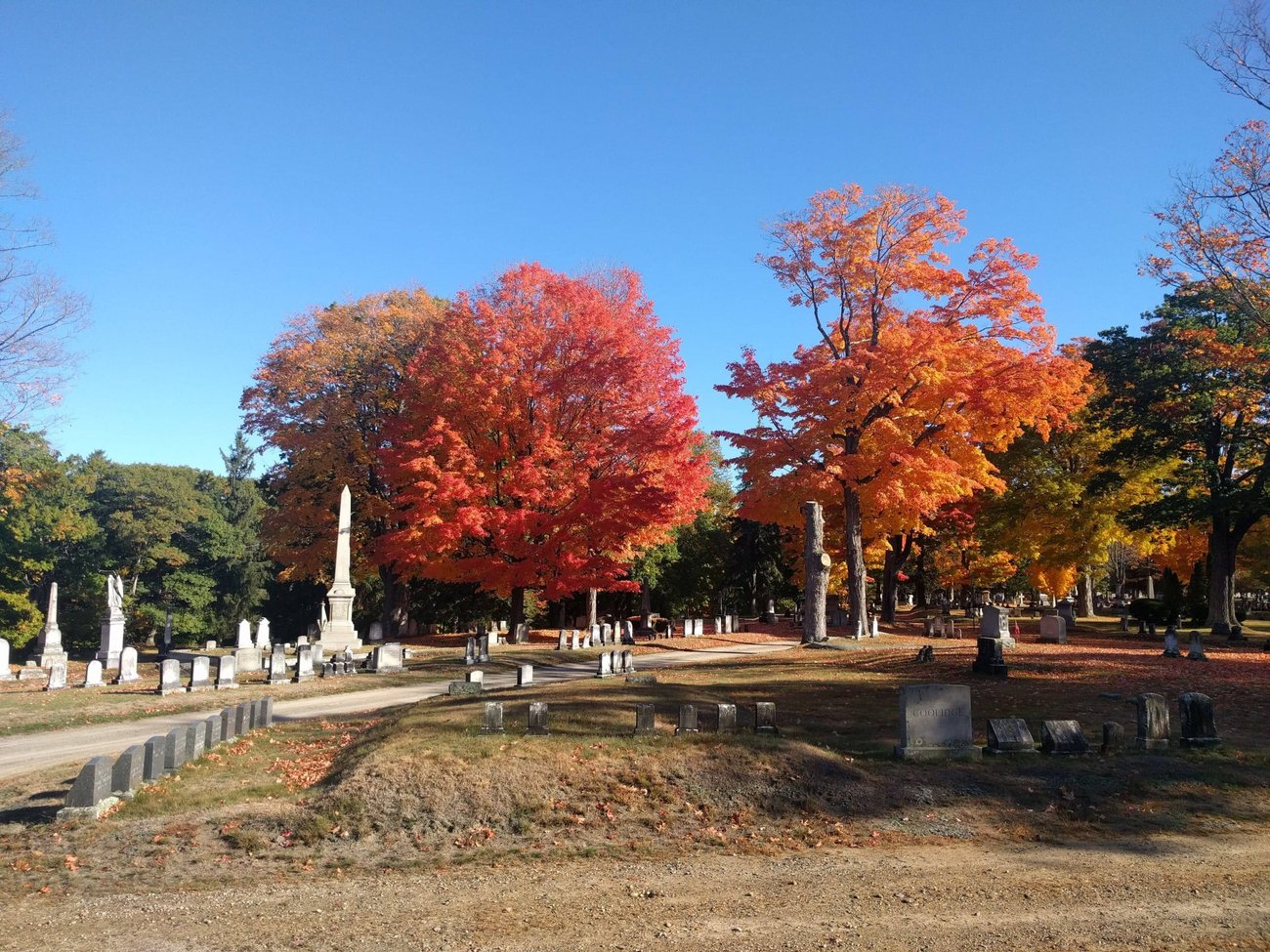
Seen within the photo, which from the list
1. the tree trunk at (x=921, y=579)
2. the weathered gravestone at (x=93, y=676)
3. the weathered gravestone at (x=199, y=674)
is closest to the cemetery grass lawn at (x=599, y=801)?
the weathered gravestone at (x=199, y=674)

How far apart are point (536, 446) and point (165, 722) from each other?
1430cm

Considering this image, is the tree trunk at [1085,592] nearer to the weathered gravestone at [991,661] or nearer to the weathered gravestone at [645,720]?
the weathered gravestone at [991,661]

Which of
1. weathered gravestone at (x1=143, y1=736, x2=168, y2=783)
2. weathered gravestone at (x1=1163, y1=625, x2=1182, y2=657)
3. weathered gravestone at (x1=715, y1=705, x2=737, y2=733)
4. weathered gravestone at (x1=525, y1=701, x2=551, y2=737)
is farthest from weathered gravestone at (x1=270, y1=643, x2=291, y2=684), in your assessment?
weathered gravestone at (x1=1163, y1=625, x2=1182, y2=657)

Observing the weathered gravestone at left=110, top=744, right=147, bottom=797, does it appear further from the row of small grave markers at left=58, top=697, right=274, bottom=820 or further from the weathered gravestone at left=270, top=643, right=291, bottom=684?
the weathered gravestone at left=270, top=643, right=291, bottom=684

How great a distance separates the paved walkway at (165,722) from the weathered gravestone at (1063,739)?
1012cm

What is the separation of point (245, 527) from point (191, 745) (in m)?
47.0

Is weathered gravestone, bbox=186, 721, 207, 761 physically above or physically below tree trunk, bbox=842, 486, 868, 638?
below

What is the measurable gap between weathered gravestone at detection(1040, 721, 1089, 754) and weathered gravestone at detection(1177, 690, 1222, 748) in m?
1.56

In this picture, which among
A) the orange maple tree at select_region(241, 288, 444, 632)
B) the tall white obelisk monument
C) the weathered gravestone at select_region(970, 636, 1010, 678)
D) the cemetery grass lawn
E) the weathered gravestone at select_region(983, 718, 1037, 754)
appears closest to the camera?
the cemetery grass lawn

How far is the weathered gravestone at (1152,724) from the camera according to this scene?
1100cm

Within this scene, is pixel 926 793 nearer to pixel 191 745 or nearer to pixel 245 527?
pixel 191 745

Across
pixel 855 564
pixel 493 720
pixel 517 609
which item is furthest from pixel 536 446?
pixel 493 720

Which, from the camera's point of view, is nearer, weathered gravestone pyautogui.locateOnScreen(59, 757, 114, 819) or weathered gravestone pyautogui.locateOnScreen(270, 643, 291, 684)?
weathered gravestone pyautogui.locateOnScreen(59, 757, 114, 819)

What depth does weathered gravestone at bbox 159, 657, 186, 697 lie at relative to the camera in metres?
18.4
